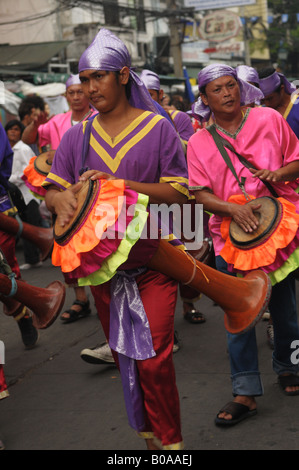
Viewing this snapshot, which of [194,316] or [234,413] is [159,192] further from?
[194,316]

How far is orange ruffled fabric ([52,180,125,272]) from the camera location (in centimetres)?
276

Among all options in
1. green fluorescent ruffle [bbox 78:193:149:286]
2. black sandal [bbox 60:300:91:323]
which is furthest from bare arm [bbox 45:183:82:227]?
black sandal [bbox 60:300:91:323]

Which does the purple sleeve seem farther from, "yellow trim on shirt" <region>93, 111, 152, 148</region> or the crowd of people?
"yellow trim on shirt" <region>93, 111, 152, 148</region>

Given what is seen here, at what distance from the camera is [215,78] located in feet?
13.2

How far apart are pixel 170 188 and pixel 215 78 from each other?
102cm

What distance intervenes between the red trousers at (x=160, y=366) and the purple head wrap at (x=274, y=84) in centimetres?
284

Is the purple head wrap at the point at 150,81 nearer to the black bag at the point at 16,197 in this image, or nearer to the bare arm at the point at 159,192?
the black bag at the point at 16,197

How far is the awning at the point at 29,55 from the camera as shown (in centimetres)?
2048

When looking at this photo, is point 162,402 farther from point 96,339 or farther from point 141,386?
point 96,339

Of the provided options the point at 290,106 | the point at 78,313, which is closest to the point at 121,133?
the point at 290,106

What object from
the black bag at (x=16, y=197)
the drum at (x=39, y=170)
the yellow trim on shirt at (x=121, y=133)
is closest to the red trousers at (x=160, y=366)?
the yellow trim on shirt at (x=121, y=133)

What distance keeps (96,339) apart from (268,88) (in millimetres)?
2496

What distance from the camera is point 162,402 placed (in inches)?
125
